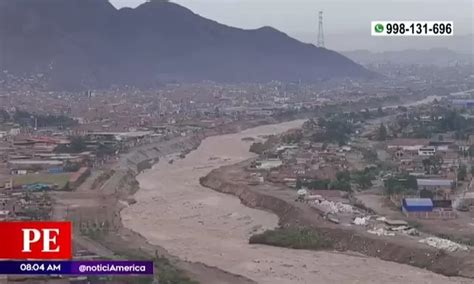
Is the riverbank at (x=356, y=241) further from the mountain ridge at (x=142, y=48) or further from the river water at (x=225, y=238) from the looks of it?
the mountain ridge at (x=142, y=48)

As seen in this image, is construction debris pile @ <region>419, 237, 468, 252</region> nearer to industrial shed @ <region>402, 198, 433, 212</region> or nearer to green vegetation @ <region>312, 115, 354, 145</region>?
industrial shed @ <region>402, 198, 433, 212</region>

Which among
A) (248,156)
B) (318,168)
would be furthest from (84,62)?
(318,168)

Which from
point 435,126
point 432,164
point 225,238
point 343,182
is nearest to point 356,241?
point 225,238

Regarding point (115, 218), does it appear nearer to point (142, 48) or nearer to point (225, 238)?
point (225, 238)

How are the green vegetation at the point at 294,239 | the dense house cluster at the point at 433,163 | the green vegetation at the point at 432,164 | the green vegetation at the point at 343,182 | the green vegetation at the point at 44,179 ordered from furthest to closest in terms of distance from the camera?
the green vegetation at the point at 432,164 → the green vegetation at the point at 44,179 → the green vegetation at the point at 343,182 → the dense house cluster at the point at 433,163 → the green vegetation at the point at 294,239

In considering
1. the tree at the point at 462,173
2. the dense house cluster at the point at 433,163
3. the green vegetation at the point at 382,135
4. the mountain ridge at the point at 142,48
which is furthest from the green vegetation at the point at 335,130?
the mountain ridge at the point at 142,48

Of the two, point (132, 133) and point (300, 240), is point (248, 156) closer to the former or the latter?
point (132, 133)
